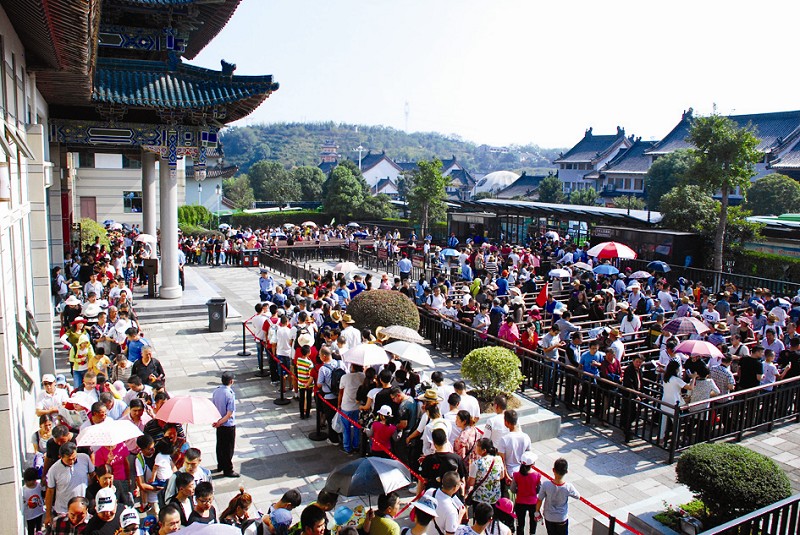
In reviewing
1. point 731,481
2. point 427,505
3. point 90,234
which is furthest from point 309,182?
point 427,505

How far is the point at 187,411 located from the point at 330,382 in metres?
2.94

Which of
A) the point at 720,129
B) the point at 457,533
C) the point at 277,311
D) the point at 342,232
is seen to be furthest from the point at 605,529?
the point at 342,232

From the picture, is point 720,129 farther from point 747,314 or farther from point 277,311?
point 277,311

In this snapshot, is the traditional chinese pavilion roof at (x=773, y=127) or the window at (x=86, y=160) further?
the traditional chinese pavilion roof at (x=773, y=127)

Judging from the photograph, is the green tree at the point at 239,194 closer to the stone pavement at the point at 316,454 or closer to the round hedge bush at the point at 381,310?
the round hedge bush at the point at 381,310

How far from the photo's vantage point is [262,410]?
38.5 ft

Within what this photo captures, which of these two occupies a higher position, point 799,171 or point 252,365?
point 799,171

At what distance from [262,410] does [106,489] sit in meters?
5.77

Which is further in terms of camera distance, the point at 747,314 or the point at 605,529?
the point at 747,314

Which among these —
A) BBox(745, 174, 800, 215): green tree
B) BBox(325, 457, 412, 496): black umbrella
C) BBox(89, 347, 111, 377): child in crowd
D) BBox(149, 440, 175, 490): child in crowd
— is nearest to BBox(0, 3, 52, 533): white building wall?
BBox(89, 347, 111, 377): child in crowd

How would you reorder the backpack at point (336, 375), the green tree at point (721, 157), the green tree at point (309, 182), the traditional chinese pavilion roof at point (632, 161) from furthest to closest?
the green tree at point (309, 182) → the traditional chinese pavilion roof at point (632, 161) → the green tree at point (721, 157) → the backpack at point (336, 375)

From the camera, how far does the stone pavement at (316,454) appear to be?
8.74m

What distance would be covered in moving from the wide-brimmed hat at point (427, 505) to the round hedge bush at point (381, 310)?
8.05 m

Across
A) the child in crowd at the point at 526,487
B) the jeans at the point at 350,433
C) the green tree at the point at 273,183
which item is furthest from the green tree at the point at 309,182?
the child in crowd at the point at 526,487
